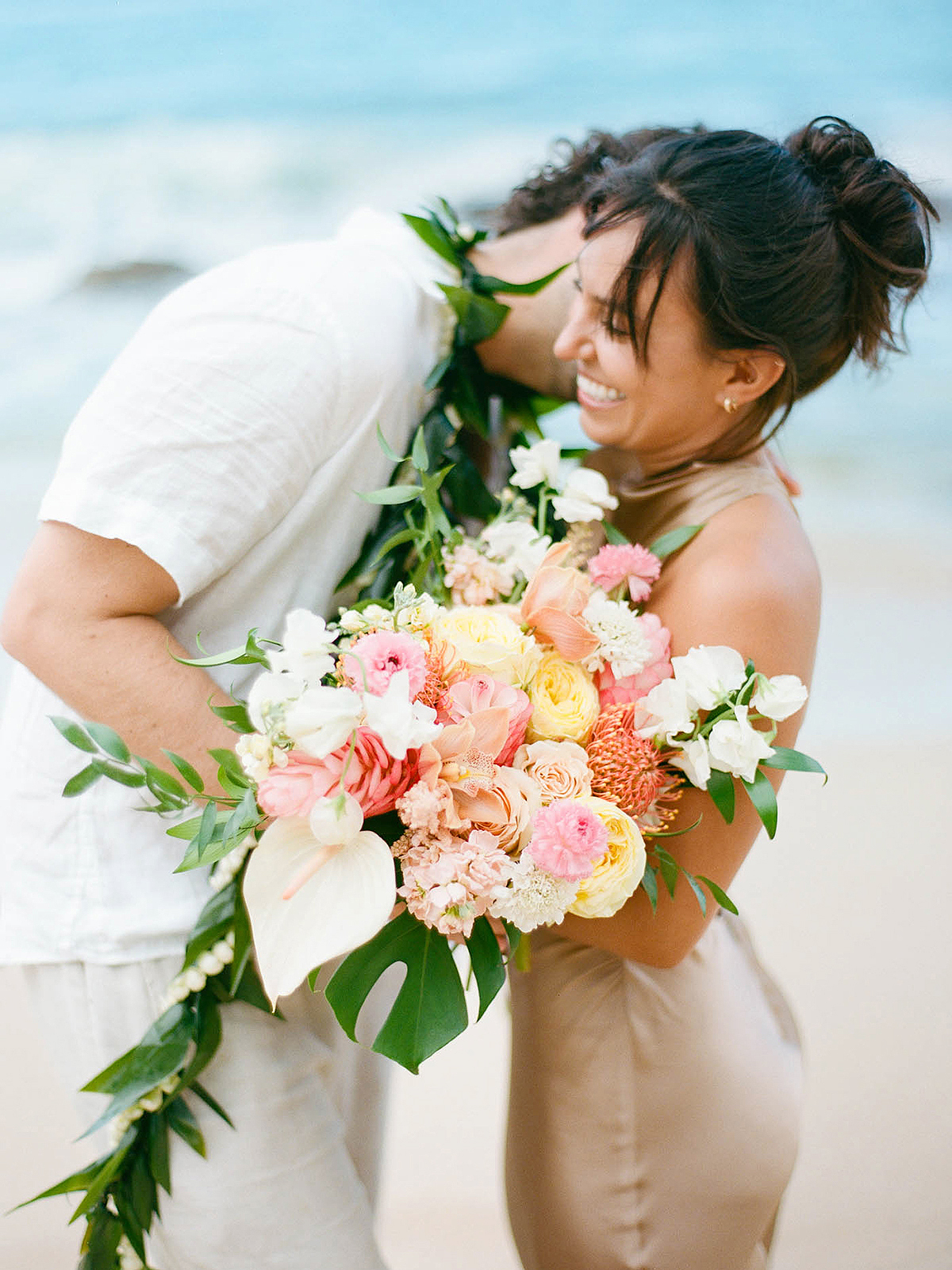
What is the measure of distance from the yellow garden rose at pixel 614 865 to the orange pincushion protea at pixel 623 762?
0.03 m

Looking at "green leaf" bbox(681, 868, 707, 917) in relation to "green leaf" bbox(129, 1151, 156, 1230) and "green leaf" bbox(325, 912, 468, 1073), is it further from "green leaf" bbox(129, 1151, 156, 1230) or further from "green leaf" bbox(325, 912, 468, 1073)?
"green leaf" bbox(129, 1151, 156, 1230)

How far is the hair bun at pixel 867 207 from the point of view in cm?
125

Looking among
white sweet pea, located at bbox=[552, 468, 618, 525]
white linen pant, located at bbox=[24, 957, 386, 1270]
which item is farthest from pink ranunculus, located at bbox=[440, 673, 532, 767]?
white linen pant, located at bbox=[24, 957, 386, 1270]

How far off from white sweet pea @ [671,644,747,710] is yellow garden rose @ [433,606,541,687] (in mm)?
150

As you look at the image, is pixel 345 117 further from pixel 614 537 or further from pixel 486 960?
pixel 486 960

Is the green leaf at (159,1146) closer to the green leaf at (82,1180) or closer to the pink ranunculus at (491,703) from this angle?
the green leaf at (82,1180)

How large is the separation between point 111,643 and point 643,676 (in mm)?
567

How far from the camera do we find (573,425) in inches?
234

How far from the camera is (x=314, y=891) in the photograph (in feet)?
2.96

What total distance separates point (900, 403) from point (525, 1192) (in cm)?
607

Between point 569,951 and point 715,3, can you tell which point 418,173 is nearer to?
point 715,3

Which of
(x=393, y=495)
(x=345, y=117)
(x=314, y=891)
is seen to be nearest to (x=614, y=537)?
(x=393, y=495)

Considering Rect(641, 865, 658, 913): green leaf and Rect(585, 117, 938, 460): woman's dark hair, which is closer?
Rect(641, 865, 658, 913): green leaf

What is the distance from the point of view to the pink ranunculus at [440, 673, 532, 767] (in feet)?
3.19
